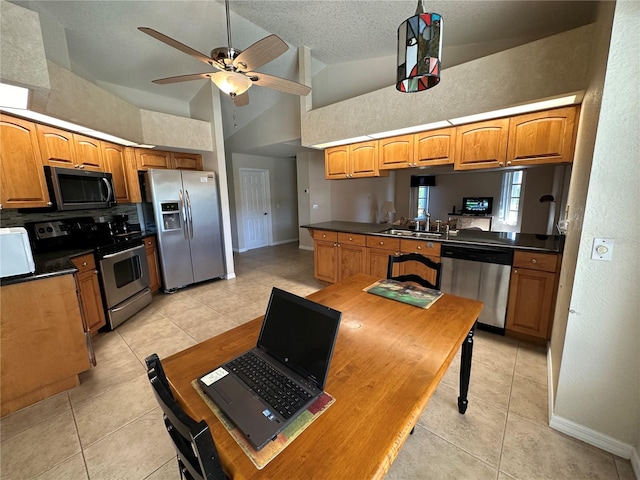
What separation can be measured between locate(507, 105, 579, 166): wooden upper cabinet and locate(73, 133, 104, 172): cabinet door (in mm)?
4389

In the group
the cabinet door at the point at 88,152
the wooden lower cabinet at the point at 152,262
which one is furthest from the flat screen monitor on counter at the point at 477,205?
the cabinet door at the point at 88,152

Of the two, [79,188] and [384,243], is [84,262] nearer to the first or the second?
[79,188]

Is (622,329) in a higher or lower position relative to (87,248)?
lower

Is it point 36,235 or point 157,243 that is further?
point 157,243

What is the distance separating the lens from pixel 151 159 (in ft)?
12.3

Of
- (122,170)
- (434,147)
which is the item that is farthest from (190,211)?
(434,147)

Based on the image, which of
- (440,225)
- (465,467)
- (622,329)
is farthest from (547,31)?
(465,467)

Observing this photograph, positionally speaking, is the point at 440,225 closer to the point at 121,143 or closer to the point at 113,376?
the point at 113,376

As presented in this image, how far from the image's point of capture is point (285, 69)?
13.6ft

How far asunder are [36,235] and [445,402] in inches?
160

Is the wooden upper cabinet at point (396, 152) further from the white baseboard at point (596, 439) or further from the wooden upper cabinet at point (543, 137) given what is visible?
the white baseboard at point (596, 439)

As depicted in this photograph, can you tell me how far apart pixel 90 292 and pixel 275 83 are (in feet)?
8.45

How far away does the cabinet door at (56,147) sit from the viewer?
2490 millimetres

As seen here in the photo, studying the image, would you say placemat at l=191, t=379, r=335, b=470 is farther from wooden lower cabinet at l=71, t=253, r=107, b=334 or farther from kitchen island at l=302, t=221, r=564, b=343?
wooden lower cabinet at l=71, t=253, r=107, b=334
